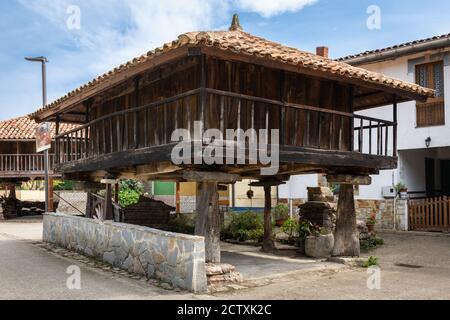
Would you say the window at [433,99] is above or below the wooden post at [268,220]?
above

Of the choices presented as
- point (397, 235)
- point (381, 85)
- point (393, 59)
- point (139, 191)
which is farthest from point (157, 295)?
point (139, 191)

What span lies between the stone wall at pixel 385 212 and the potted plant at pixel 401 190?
18 cm

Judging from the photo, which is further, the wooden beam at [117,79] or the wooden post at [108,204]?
the wooden post at [108,204]

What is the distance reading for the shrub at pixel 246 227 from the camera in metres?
13.4

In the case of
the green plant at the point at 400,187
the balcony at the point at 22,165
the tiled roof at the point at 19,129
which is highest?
the tiled roof at the point at 19,129

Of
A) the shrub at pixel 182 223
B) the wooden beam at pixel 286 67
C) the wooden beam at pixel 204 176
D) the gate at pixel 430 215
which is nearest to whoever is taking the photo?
the wooden beam at pixel 286 67

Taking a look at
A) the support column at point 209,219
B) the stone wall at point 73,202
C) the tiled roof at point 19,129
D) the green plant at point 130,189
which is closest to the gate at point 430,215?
the support column at point 209,219

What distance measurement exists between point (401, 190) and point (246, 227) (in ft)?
15.3

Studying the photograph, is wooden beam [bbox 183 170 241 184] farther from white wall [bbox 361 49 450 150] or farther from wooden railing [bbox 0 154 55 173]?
wooden railing [bbox 0 154 55 173]

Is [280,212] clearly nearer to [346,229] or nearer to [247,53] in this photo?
[346,229]

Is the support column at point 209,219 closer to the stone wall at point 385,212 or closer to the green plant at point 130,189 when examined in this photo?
the stone wall at point 385,212

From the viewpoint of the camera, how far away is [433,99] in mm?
14070

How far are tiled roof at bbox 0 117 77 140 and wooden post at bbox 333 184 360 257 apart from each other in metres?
15.6
